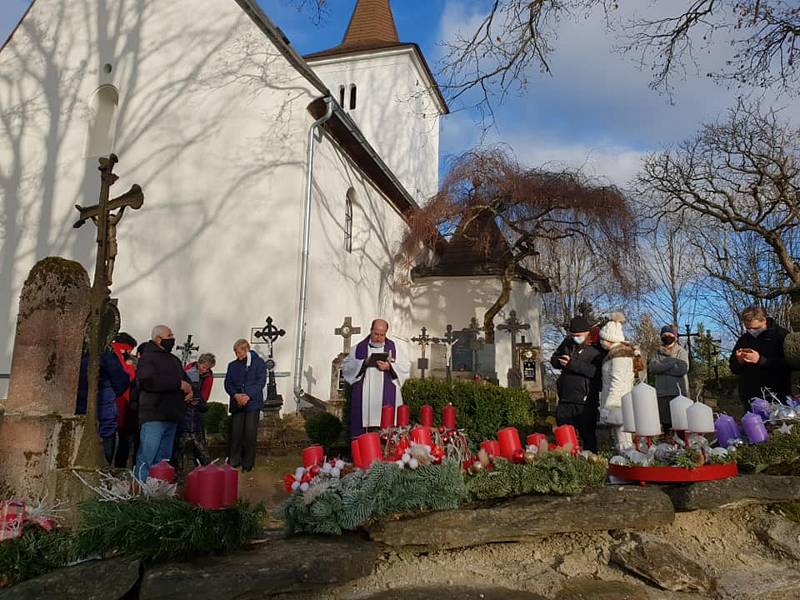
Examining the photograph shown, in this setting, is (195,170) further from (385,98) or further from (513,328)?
(385,98)

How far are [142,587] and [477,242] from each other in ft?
50.6

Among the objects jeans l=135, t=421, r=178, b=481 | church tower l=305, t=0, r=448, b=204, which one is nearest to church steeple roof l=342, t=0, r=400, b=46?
church tower l=305, t=0, r=448, b=204

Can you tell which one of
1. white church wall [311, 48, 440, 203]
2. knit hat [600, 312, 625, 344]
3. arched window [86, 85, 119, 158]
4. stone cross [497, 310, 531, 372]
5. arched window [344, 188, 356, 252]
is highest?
white church wall [311, 48, 440, 203]

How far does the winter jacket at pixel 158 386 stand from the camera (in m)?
5.24

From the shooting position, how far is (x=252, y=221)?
39.6ft

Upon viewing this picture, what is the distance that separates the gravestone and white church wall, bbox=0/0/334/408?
24.0ft

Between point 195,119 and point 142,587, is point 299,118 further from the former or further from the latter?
point 142,587

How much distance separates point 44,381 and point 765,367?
17.4 ft

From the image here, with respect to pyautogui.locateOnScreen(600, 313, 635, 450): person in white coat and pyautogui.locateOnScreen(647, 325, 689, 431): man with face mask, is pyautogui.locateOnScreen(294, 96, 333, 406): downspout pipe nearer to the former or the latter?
pyautogui.locateOnScreen(647, 325, 689, 431): man with face mask

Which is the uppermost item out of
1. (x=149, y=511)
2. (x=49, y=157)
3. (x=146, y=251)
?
(x=49, y=157)

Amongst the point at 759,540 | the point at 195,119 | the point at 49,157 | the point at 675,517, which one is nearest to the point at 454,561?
the point at 675,517

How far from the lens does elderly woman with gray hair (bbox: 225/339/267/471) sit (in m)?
7.61

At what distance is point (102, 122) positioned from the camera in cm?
1390

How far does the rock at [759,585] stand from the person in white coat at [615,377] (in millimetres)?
2015
